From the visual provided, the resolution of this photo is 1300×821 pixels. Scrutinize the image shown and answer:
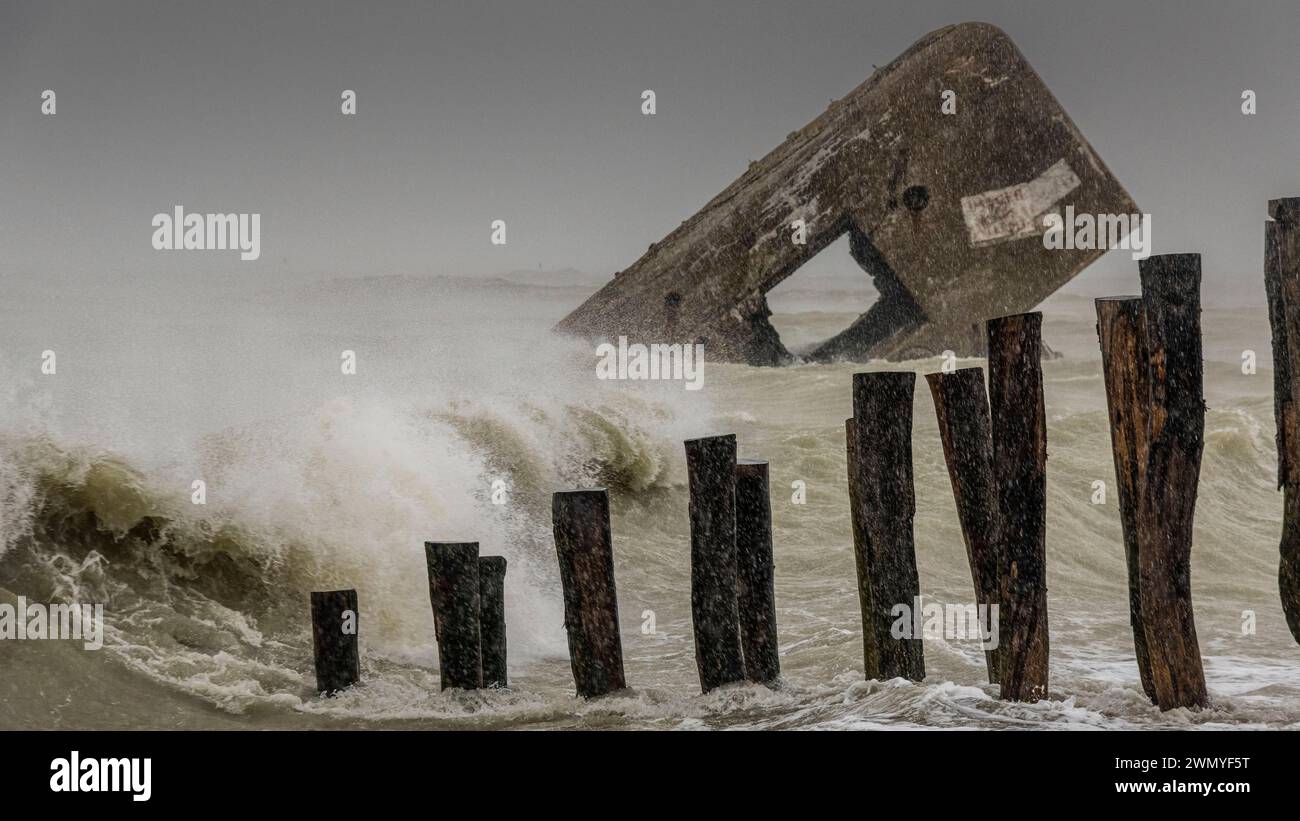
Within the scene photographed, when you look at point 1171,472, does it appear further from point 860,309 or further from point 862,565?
point 860,309

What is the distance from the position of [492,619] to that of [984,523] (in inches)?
62.8

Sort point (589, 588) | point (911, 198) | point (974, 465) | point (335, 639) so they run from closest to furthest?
point (974, 465), point (589, 588), point (335, 639), point (911, 198)

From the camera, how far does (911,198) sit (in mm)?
9773

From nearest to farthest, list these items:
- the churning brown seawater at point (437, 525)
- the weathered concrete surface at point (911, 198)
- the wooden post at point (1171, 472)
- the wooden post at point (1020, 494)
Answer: the wooden post at point (1171, 472) → the wooden post at point (1020, 494) → the churning brown seawater at point (437, 525) → the weathered concrete surface at point (911, 198)

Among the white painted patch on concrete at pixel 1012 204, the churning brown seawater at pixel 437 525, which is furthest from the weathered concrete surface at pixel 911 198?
the churning brown seawater at pixel 437 525

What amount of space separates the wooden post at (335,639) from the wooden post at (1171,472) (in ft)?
8.04

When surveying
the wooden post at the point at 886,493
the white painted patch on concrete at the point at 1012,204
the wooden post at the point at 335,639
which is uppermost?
the white painted patch on concrete at the point at 1012,204

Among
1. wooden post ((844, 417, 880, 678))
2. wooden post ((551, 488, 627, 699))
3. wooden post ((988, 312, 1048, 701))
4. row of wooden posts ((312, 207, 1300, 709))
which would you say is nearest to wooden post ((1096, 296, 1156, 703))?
row of wooden posts ((312, 207, 1300, 709))

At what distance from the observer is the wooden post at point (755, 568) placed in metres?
4.09

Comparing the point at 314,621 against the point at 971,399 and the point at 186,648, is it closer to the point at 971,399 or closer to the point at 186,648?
the point at 186,648

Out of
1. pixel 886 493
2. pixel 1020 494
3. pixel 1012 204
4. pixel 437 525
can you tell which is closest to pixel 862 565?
pixel 886 493

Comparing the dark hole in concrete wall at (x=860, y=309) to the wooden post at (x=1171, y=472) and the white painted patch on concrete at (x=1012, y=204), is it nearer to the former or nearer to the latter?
the white painted patch on concrete at (x=1012, y=204)

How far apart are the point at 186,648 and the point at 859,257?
21.5ft
